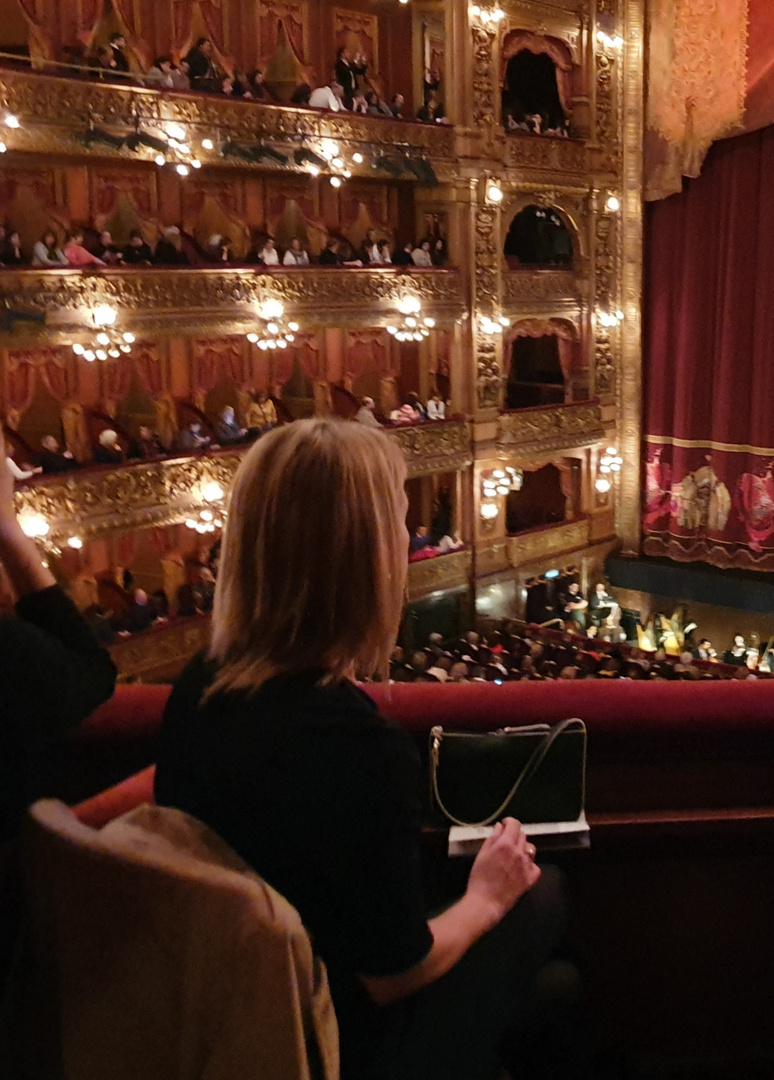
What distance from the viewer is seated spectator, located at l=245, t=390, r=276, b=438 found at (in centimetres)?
1362

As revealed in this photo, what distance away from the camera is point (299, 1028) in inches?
58.4

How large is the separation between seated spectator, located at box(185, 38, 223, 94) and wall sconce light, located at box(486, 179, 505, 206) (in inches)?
157

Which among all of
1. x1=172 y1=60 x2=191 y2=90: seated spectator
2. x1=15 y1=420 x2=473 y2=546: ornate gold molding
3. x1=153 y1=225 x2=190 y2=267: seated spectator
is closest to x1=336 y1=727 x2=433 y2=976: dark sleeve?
x1=15 y1=420 x2=473 y2=546: ornate gold molding

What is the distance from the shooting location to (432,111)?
14367 millimetres

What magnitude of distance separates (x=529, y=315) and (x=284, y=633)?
1480 cm

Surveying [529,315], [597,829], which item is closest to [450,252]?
[529,315]

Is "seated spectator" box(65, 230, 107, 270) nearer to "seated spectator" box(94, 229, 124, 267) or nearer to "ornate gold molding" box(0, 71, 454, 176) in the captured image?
"seated spectator" box(94, 229, 124, 267)

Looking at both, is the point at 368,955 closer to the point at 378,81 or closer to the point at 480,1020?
the point at 480,1020

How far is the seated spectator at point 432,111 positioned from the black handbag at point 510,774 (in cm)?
1294

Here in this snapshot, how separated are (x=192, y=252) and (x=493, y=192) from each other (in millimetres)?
4341

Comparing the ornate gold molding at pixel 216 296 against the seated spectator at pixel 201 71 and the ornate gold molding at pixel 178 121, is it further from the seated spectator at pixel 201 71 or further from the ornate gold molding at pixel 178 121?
the seated spectator at pixel 201 71

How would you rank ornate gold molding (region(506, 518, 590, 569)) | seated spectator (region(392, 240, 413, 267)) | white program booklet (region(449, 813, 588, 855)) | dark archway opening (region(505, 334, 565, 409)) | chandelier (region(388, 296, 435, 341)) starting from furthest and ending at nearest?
dark archway opening (region(505, 334, 565, 409)), ornate gold molding (region(506, 518, 590, 569)), seated spectator (region(392, 240, 413, 267)), chandelier (region(388, 296, 435, 341)), white program booklet (region(449, 813, 588, 855))

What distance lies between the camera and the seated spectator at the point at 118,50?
1142 cm

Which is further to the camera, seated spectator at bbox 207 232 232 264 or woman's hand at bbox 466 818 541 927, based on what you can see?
seated spectator at bbox 207 232 232 264
